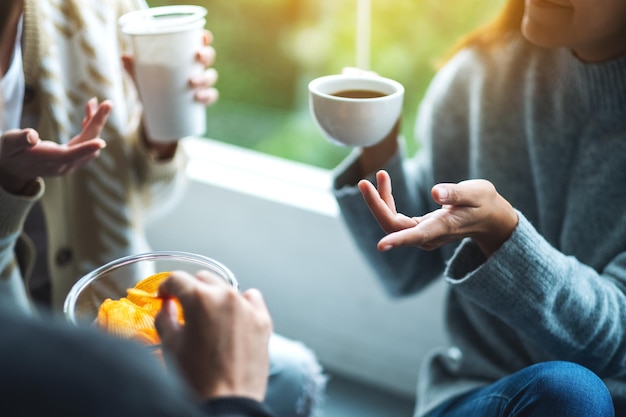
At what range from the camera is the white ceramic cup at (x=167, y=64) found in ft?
3.28

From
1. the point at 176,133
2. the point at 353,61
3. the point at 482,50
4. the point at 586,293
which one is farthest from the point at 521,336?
the point at 353,61

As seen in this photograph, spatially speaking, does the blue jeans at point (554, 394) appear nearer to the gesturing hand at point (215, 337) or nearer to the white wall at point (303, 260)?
the gesturing hand at point (215, 337)

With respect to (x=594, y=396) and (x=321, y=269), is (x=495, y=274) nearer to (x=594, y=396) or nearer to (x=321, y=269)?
(x=594, y=396)

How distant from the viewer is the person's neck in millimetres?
987

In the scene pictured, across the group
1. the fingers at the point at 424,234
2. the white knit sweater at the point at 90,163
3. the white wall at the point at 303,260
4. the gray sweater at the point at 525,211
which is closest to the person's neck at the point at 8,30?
the white knit sweater at the point at 90,163

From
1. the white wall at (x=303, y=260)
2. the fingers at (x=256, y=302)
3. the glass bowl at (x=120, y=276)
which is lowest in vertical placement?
the white wall at (x=303, y=260)

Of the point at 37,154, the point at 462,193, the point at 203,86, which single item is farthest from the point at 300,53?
the point at 462,193

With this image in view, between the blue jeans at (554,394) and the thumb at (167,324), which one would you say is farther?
the blue jeans at (554,394)

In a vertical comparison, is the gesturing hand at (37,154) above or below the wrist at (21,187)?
above

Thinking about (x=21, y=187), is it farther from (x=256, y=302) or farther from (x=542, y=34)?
(x=542, y=34)

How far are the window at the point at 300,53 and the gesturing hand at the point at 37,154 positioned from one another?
2.07 feet

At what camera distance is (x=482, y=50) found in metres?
1.15

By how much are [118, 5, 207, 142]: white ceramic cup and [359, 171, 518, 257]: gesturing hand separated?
1.31 feet

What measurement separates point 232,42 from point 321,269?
62 cm
